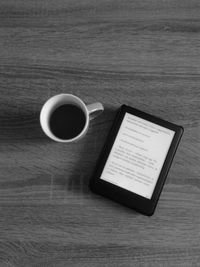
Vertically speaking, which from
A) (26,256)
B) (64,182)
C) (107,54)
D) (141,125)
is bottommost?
(26,256)

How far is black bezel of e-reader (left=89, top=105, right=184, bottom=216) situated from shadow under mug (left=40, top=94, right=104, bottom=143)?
5 cm

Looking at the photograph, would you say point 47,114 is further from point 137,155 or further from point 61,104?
point 137,155

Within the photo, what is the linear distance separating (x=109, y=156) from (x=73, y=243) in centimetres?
17

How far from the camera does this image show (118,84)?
651mm

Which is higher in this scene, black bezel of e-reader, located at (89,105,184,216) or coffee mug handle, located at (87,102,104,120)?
coffee mug handle, located at (87,102,104,120)

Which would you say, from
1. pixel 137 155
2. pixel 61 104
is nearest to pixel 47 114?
pixel 61 104

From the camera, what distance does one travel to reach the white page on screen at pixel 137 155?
24.0 inches

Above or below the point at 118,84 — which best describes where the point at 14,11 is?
above

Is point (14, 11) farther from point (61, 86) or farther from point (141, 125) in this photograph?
point (141, 125)

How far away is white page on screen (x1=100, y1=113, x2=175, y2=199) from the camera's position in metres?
0.61

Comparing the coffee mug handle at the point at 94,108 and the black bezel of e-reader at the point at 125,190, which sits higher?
the coffee mug handle at the point at 94,108

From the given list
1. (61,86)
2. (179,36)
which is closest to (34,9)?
(61,86)

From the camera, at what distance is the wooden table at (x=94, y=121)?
61 centimetres

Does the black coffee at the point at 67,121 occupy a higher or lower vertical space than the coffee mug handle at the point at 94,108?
lower
